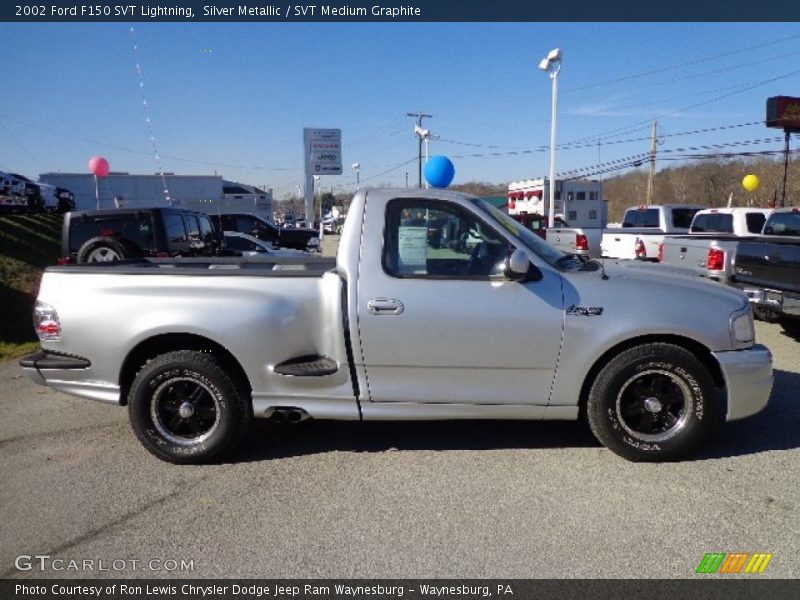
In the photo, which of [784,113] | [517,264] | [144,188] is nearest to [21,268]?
[517,264]

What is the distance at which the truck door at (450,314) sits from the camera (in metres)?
3.53

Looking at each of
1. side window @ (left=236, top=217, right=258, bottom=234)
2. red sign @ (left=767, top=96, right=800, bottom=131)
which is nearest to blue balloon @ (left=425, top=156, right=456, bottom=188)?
side window @ (left=236, top=217, right=258, bottom=234)

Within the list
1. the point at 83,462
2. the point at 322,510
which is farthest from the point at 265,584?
the point at 83,462

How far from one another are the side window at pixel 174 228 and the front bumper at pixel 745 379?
807cm

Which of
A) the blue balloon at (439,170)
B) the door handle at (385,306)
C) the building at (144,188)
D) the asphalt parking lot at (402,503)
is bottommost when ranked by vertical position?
the asphalt parking lot at (402,503)

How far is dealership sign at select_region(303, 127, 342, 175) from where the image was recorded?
37.5 meters

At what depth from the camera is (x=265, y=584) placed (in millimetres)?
2525

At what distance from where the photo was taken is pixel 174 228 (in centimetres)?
898

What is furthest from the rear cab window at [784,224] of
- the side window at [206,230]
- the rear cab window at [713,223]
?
the side window at [206,230]

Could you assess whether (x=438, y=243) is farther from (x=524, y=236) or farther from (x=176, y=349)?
(x=176, y=349)

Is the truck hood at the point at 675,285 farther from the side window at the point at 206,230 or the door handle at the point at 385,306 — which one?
the side window at the point at 206,230

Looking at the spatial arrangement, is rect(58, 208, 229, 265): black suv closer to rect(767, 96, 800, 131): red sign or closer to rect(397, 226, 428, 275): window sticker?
rect(397, 226, 428, 275): window sticker

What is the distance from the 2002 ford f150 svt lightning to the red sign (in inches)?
1130

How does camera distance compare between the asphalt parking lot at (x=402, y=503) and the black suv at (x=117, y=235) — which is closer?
the asphalt parking lot at (x=402, y=503)
